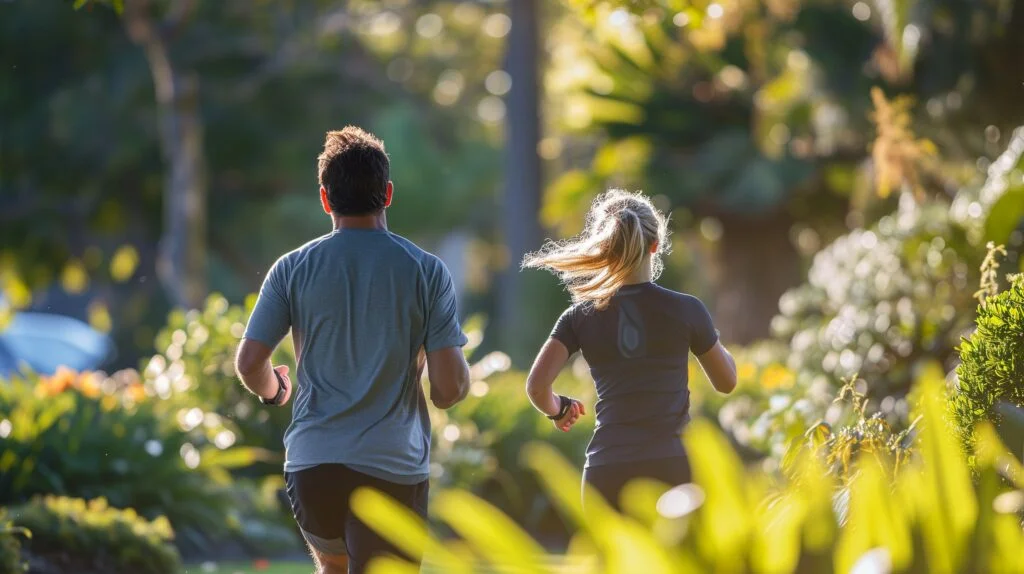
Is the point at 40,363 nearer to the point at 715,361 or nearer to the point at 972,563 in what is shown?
the point at 715,361

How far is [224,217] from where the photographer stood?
104 ft

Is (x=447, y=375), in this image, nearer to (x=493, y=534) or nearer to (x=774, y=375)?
(x=493, y=534)

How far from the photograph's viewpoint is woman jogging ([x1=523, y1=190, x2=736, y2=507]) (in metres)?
4.41

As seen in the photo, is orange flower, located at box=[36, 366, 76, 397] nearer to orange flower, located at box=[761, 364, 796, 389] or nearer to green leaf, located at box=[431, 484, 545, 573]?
orange flower, located at box=[761, 364, 796, 389]

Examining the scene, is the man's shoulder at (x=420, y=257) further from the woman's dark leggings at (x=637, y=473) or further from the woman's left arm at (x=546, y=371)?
the woman's dark leggings at (x=637, y=473)

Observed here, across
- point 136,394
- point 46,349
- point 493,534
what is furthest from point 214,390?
point 46,349

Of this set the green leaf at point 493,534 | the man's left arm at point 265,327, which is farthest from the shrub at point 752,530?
the man's left arm at point 265,327

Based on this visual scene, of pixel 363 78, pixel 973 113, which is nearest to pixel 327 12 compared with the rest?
pixel 363 78

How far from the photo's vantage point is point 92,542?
736 cm

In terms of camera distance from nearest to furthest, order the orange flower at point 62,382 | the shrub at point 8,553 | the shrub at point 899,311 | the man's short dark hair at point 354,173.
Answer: the man's short dark hair at point 354,173
the shrub at point 8,553
the shrub at point 899,311
the orange flower at point 62,382

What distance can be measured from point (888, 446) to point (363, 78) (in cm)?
2946

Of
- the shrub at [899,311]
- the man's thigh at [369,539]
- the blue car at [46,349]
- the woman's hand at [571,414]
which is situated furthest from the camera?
the blue car at [46,349]

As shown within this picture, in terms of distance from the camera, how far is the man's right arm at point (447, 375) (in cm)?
414

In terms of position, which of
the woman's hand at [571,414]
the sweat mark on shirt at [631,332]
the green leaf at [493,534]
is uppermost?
the sweat mark on shirt at [631,332]
